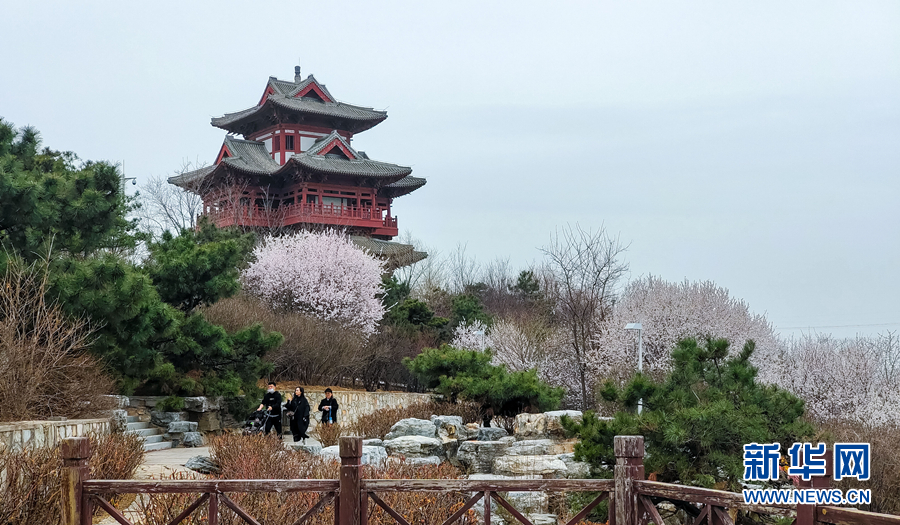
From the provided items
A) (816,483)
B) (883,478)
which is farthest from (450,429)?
(816,483)

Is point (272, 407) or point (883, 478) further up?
point (272, 407)

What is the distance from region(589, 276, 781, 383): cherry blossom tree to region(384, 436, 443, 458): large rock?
738 cm

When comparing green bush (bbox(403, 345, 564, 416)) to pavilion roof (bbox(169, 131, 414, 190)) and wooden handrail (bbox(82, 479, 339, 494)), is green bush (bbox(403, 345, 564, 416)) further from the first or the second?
pavilion roof (bbox(169, 131, 414, 190))

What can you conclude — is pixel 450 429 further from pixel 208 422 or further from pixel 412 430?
pixel 208 422

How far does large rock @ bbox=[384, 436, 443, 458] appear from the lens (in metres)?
13.3

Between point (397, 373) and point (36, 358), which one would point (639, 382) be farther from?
point (397, 373)

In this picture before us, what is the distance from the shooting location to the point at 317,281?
89.3 ft

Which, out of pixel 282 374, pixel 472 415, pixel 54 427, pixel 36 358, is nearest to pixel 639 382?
pixel 54 427

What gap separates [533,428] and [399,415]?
3441 mm

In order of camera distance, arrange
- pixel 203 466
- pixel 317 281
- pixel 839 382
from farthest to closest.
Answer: pixel 317 281 < pixel 839 382 < pixel 203 466

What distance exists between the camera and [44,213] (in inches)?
534

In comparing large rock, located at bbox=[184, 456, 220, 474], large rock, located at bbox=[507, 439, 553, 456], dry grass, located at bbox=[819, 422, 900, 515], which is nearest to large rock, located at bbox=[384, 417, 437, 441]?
large rock, located at bbox=[507, 439, 553, 456]

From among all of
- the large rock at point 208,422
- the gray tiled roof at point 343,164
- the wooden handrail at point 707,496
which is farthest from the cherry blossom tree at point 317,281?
the wooden handrail at point 707,496

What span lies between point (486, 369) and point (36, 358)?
33.5ft
